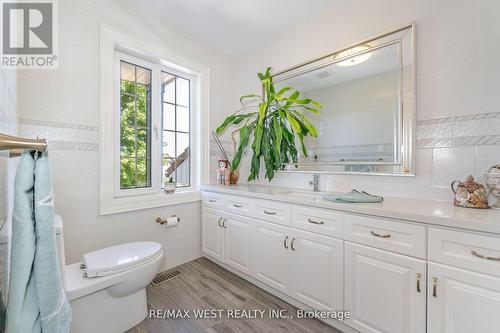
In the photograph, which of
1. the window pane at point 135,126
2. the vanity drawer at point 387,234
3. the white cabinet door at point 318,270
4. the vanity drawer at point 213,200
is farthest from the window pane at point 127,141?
the vanity drawer at point 387,234

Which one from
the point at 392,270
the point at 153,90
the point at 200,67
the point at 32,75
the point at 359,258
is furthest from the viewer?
the point at 200,67

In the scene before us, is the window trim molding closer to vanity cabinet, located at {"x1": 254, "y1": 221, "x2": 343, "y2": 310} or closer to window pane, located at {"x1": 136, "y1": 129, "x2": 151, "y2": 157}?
window pane, located at {"x1": 136, "y1": 129, "x2": 151, "y2": 157}

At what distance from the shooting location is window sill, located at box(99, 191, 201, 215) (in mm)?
1874

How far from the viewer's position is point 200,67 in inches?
100

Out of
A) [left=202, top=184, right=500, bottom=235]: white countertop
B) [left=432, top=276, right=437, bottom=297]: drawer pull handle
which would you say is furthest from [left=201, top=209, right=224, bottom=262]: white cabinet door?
[left=432, top=276, right=437, bottom=297]: drawer pull handle

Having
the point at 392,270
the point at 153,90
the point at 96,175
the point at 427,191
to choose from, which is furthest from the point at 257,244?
the point at 153,90

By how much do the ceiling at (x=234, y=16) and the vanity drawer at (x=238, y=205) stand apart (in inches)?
69.8

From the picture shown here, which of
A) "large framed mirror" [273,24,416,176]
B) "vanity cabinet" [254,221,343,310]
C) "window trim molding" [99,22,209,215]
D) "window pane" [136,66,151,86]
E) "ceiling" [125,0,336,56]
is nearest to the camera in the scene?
"vanity cabinet" [254,221,343,310]

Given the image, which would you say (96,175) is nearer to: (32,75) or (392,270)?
(32,75)

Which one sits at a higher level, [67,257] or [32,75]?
[32,75]

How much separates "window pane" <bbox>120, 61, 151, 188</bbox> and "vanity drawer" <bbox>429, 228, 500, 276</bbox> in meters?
2.30

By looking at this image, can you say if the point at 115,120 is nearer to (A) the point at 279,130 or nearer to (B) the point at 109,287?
(B) the point at 109,287

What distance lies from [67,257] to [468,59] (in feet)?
10.4

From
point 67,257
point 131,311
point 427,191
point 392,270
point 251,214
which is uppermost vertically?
point 427,191
